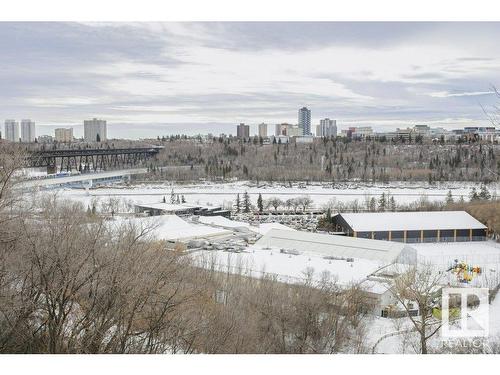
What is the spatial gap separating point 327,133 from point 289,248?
1108 inches

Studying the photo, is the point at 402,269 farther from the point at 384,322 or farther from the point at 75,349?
the point at 75,349

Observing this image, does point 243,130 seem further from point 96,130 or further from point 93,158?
point 93,158

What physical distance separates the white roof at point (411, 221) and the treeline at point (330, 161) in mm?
8579

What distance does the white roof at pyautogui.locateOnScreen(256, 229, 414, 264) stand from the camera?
692 cm

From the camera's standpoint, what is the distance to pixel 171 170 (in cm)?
2119

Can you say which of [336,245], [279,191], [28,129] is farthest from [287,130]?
[336,245]

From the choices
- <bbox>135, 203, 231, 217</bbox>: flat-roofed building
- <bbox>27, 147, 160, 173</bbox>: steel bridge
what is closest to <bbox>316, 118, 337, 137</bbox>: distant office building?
<bbox>27, 147, 160, 173</bbox>: steel bridge

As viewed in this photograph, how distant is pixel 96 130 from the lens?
24.6 metres

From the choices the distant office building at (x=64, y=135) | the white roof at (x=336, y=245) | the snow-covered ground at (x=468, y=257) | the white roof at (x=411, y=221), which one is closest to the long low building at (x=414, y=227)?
the white roof at (x=411, y=221)

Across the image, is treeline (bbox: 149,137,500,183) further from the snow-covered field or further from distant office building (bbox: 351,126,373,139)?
distant office building (bbox: 351,126,373,139)

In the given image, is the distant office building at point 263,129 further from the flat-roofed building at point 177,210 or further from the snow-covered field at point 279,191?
the flat-roofed building at point 177,210

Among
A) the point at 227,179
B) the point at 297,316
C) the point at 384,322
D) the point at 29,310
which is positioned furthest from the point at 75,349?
the point at 227,179

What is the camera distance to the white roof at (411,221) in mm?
9578

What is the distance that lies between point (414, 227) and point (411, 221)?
262mm
